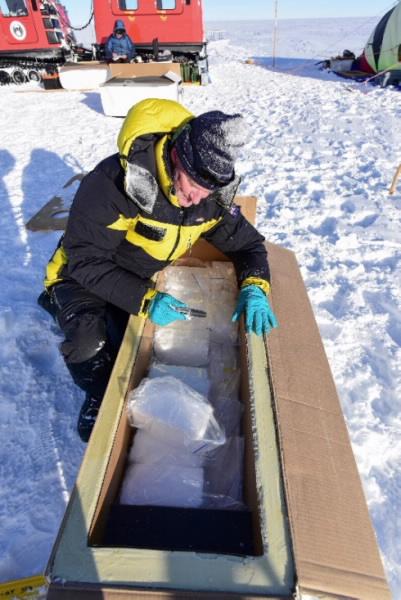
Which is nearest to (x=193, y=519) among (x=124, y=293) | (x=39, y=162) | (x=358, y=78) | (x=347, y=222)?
(x=124, y=293)

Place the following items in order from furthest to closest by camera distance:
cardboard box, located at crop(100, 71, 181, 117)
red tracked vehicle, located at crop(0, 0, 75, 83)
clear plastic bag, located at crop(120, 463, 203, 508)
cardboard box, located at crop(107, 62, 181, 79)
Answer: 1. red tracked vehicle, located at crop(0, 0, 75, 83)
2. cardboard box, located at crop(107, 62, 181, 79)
3. cardboard box, located at crop(100, 71, 181, 117)
4. clear plastic bag, located at crop(120, 463, 203, 508)

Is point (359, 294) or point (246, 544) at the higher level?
point (246, 544)

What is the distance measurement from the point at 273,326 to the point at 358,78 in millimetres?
11482

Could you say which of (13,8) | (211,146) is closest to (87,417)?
(211,146)

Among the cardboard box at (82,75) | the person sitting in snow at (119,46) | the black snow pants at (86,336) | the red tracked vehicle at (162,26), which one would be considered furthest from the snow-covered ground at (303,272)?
the red tracked vehicle at (162,26)

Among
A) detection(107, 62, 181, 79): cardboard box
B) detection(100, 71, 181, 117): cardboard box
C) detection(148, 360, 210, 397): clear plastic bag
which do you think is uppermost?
detection(107, 62, 181, 79): cardboard box

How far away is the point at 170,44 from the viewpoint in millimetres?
10688

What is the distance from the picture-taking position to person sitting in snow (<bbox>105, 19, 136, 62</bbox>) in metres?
9.28

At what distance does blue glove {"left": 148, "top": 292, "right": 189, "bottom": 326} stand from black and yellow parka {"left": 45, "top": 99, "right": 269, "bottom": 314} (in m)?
0.05

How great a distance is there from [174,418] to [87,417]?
2.12 ft

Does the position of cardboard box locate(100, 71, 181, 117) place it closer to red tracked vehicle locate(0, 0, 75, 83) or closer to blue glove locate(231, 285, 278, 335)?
red tracked vehicle locate(0, 0, 75, 83)

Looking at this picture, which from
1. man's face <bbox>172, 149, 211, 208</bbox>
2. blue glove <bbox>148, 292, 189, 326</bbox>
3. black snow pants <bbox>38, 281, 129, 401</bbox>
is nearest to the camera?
man's face <bbox>172, 149, 211, 208</bbox>

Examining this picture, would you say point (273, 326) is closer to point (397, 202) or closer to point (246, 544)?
point (246, 544)

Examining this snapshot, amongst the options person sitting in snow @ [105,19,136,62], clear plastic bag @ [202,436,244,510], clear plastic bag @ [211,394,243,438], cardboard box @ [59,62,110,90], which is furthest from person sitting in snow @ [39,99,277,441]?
person sitting in snow @ [105,19,136,62]
